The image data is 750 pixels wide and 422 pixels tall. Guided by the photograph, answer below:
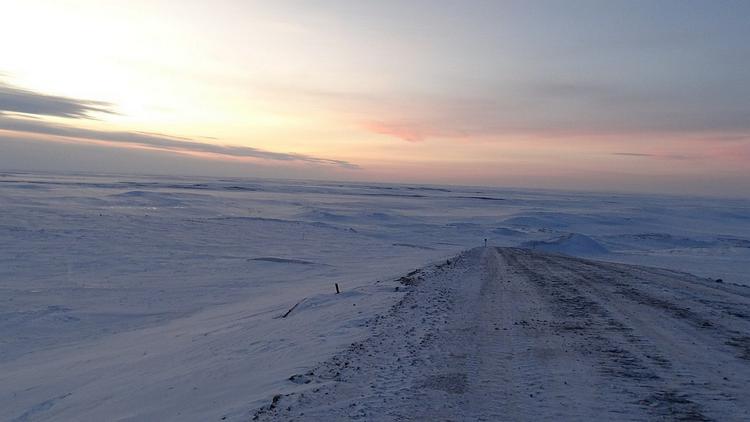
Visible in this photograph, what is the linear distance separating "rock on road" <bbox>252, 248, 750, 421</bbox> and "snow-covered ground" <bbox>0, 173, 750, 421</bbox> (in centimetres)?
74

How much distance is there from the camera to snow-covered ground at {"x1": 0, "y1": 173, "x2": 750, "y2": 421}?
8.12 meters

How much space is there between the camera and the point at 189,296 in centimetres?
1733

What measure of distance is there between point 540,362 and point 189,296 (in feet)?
43.5

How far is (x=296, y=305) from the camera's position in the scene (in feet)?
43.7

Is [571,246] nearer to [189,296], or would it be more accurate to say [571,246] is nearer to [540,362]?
[189,296]

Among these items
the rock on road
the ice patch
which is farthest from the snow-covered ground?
the rock on road

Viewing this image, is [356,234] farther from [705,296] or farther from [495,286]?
[705,296]

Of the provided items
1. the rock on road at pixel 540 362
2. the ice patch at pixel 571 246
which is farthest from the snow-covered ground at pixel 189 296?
the rock on road at pixel 540 362

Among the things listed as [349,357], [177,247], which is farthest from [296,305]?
[177,247]

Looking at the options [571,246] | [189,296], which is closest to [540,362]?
[189,296]

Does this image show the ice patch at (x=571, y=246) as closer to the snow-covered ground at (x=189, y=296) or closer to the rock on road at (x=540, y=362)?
the snow-covered ground at (x=189, y=296)

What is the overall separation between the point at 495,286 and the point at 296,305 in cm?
563

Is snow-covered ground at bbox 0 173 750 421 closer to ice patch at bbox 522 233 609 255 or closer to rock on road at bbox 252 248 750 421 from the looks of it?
ice patch at bbox 522 233 609 255

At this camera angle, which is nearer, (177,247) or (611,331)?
(611,331)
